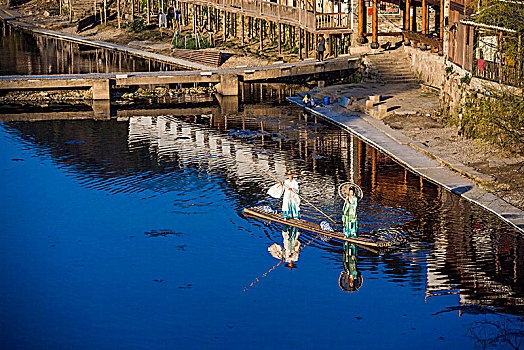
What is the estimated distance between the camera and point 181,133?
40.2m

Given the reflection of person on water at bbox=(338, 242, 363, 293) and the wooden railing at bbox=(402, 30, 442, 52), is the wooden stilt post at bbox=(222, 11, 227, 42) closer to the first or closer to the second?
the wooden railing at bbox=(402, 30, 442, 52)

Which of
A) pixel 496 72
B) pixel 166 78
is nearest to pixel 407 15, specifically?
pixel 166 78

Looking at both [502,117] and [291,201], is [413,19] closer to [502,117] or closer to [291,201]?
[502,117]

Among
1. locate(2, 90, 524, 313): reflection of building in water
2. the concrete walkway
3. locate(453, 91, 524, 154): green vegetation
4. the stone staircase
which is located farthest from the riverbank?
locate(453, 91, 524, 154): green vegetation

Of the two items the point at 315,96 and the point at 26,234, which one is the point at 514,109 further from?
the point at 315,96

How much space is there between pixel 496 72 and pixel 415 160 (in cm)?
524

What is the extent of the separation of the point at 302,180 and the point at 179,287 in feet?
36.2

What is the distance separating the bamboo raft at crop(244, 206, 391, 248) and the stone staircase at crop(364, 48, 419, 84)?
26.1m

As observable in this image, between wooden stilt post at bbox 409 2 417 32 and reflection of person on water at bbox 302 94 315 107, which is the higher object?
wooden stilt post at bbox 409 2 417 32

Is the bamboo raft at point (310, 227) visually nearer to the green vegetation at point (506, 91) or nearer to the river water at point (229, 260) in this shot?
the river water at point (229, 260)

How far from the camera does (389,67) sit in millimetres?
50625

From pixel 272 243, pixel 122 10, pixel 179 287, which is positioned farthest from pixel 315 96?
pixel 122 10

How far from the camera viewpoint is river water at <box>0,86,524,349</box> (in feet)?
58.5

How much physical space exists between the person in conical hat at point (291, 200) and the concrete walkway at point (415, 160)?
21.0 ft
